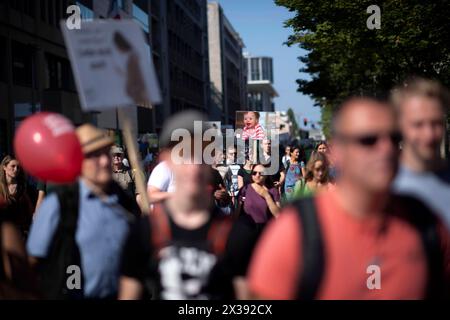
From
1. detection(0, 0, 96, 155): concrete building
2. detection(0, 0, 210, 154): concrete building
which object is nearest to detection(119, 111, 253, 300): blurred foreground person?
detection(0, 0, 210, 154): concrete building

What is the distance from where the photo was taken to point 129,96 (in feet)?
12.5

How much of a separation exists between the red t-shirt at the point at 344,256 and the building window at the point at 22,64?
29.8 metres

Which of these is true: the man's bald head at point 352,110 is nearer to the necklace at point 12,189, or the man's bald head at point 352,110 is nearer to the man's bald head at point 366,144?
the man's bald head at point 366,144

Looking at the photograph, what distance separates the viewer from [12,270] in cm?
366

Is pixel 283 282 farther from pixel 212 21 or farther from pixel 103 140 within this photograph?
pixel 212 21

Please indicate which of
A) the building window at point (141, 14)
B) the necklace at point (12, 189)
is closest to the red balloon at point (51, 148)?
the necklace at point (12, 189)

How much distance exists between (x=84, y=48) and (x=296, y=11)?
63.0ft

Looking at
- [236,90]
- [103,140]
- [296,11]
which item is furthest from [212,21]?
[103,140]

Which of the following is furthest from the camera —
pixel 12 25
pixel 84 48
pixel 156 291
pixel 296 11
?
pixel 12 25

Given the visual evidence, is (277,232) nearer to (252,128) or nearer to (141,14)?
(252,128)

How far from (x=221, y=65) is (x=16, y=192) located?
9724 cm

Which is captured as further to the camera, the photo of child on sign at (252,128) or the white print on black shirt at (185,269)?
the photo of child on sign at (252,128)

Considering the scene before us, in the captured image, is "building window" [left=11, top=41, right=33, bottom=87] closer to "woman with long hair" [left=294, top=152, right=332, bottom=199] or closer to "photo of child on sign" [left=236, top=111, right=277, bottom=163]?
"photo of child on sign" [left=236, top=111, right=277, bottom=163]

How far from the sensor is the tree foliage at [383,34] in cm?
1930
